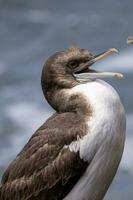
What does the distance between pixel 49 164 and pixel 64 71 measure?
586 mm

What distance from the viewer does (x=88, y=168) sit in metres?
9.76

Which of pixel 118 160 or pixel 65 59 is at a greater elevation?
pixel 65 59

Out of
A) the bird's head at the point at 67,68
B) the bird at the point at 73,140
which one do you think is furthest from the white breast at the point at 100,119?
the bird's head at the point at 67,68

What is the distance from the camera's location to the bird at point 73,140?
9.69m

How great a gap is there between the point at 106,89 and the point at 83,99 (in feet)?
Result: 0.51

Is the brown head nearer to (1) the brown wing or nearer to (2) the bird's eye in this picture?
(2) the bird's eye

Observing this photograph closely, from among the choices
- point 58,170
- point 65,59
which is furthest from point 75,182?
point 65,59

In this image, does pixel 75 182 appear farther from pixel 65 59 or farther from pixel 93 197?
pixel 65 59

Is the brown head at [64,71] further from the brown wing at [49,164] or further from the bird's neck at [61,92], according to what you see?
the brown wing at [49,164]

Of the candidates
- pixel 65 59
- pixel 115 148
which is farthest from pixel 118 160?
pixel 65 59

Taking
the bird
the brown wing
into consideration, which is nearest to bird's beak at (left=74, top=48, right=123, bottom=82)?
the bird

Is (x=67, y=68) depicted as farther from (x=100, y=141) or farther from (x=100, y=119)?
(x=100, y=141)

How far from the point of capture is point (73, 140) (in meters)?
9.72

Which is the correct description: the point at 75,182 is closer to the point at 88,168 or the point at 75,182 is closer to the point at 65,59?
the point at 88,168
